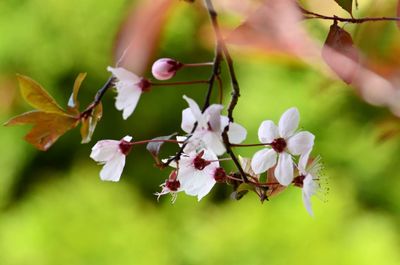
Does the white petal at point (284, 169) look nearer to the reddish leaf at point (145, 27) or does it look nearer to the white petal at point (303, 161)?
the white petal at point (303, 161)

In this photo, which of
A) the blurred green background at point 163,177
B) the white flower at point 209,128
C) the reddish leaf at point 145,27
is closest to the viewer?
the white flower at point 209,128

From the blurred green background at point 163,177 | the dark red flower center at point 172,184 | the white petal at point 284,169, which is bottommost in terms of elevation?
the blurred green background at point 163,177

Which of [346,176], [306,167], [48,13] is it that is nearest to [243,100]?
[346,176]

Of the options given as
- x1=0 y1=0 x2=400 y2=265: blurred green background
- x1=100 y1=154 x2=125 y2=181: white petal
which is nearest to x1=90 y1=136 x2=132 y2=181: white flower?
x1=100 y1=154 x2=125 y2=181: white petal

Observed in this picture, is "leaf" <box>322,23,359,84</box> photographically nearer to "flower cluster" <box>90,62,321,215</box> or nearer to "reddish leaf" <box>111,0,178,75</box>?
"flower cluster" <box>90,62,321,215</box>

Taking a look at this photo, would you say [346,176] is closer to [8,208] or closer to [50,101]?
[8,208]

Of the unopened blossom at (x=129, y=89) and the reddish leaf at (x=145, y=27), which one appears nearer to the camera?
the unopened blossom at (x=129, y=89)

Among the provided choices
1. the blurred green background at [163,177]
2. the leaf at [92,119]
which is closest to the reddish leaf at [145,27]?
the leaf at [92,119]
